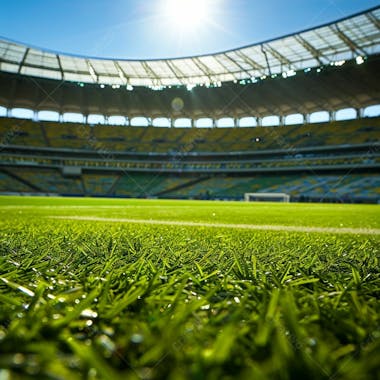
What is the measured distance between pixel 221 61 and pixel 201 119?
16375 mm

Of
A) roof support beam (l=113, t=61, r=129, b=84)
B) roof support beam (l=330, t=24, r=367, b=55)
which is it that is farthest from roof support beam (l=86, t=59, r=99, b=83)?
roof support beam (l=330, t=24, r=367, b=55)

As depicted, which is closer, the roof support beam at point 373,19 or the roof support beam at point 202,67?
the roof support beam at point 373,19

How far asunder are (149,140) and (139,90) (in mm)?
7814

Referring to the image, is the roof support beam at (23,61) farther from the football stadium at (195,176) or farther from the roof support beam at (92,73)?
the roof support beam at (92,73)

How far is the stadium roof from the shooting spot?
99.7 ft

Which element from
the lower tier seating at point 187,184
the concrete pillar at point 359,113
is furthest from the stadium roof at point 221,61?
the concrete pillar at point 359,113

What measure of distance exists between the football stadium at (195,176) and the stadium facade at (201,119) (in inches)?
9.1

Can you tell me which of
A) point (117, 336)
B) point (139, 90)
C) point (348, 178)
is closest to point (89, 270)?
point (117, 336)

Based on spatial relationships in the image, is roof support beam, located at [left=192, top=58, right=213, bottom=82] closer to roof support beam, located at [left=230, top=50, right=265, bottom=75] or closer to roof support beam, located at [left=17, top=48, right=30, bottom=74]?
roof support beam, located at [left=230, top=50, right=265, bottom=75]

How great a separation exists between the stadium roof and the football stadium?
0.20 m

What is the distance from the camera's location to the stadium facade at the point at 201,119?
35331 mm

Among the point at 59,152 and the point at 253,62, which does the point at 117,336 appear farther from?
the point at 59,152

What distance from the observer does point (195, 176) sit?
4594 centimetres

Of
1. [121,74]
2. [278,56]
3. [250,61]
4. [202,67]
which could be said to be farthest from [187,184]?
[278,56]
